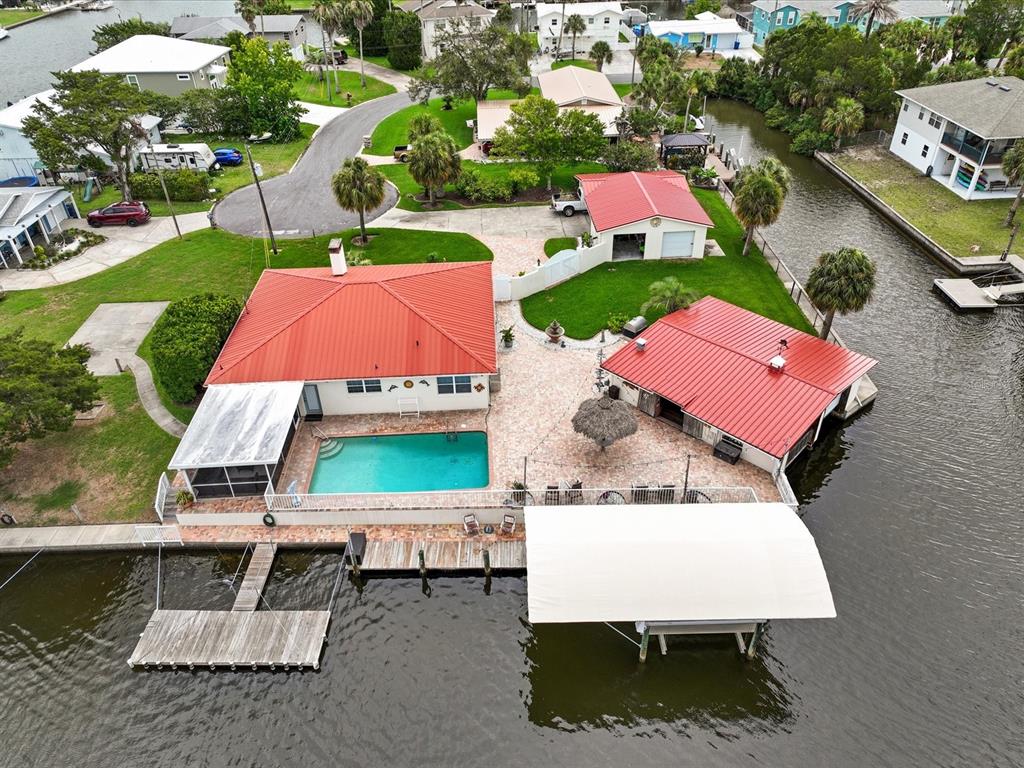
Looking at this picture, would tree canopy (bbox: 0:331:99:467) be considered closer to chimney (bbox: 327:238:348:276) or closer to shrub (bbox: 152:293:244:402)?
shrub (bbox: 152:293:244:402)

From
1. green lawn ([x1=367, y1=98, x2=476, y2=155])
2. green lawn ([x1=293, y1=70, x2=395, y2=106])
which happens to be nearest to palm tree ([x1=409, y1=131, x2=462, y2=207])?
green lawn ([x1=367, y1=98, x2=476, y2=155])

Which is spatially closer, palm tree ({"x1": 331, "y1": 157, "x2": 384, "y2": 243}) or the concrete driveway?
palm tree ({"x1": 331, "y1": 157, "x2": 384, "y2": 243})

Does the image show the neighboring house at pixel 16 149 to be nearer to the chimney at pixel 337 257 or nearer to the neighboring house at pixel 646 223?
the chimney at pixel 337 257


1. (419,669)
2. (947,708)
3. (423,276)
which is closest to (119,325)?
(423,276)

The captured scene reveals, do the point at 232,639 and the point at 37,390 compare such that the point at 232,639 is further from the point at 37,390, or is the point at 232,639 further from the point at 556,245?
the point at 556,245

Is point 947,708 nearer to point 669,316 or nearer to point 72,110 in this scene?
point 669,316

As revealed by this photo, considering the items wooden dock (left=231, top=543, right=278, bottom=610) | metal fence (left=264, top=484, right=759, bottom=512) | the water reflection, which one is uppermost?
metal fence (left=264, top=484, right=759, bottom=512)
